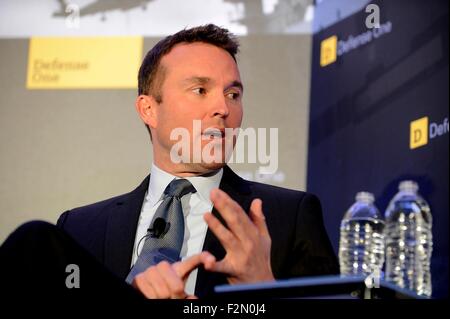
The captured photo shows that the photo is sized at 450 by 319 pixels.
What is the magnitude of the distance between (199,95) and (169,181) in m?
0.28

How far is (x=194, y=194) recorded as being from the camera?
2145 mm

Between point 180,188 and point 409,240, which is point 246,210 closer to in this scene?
point 180,188

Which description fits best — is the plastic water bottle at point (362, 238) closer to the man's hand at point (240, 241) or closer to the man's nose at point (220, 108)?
the man's nose at point (220, 108)

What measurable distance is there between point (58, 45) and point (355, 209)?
149 centimetres

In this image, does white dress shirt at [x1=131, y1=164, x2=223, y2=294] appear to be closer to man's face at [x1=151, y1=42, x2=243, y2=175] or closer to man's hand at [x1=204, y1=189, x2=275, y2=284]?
man's face at [x1=151, y1=42, x2=243, y2=175]

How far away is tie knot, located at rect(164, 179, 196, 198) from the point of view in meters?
2.12

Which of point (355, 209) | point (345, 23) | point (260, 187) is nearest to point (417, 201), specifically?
point (355, 209)

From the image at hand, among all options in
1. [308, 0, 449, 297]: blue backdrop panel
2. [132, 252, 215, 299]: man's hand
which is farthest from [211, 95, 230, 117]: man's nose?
[308, 0, 449, 297]: blue backdrop panel

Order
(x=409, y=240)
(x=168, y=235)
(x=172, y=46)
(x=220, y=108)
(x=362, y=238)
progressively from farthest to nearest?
(x=409, y=240) < (x=362, y=238) < (x=172, y=46) < (x=220, y=108) < (x=168, y=235)

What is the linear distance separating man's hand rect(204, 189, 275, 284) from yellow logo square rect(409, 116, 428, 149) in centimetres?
171

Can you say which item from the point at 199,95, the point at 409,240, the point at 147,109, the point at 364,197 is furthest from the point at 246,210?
the point at 409,240

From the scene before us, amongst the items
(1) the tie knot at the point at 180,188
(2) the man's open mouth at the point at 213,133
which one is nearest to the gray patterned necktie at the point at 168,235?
(1) the tie knot at the point at 180,188

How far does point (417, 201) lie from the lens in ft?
10.6
